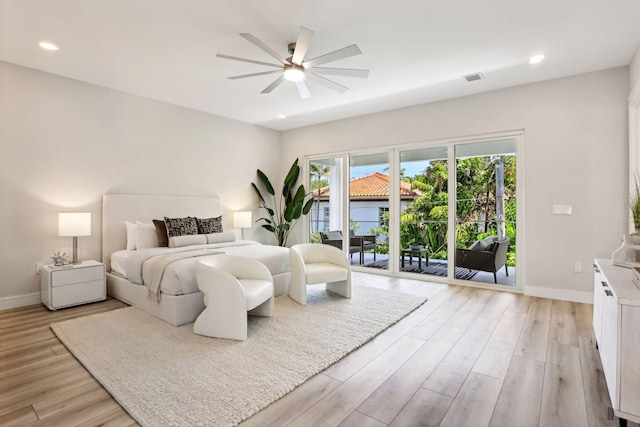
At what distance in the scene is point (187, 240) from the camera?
14.1ft

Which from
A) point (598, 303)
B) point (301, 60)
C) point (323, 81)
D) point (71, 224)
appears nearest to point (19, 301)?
point (71, 224)

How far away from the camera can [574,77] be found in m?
3.95

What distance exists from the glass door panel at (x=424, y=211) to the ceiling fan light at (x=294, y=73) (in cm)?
272

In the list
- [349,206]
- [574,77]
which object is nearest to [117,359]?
[349,206]

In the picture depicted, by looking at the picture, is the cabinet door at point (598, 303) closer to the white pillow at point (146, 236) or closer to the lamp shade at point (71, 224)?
the white pillow at point (146, 236)

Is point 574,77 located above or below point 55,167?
above

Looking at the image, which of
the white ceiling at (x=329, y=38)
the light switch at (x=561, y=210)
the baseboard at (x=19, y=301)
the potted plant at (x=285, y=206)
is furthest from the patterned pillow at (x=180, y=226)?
the light switch at (x=561, y=210)

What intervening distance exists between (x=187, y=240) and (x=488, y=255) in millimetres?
4130

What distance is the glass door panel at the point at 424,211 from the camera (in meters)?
5.05

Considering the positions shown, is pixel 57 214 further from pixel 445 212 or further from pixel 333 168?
pixel 445 212

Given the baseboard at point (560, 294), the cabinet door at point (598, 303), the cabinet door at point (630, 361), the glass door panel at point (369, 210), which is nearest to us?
the cabinet door at point (630, 361)

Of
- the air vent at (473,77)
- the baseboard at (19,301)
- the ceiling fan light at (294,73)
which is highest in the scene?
the air vent at (473,77)

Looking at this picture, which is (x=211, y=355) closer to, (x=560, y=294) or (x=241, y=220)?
(x=241, y=220)

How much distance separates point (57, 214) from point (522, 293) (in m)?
5.99
